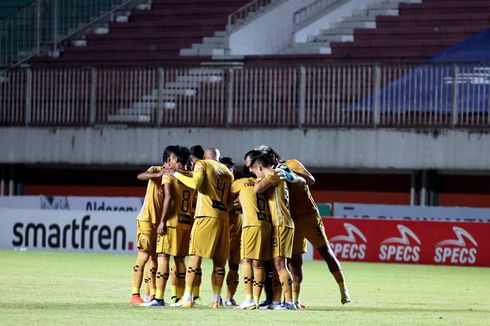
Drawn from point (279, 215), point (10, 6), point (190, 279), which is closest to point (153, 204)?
point (190, 279)

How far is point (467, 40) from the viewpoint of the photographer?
3112 centimetres

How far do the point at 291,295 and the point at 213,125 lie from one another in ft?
54.0

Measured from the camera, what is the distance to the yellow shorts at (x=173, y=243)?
1491 centimetres

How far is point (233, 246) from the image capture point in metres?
15.6

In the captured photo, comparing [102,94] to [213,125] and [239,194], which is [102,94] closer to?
[213,125]

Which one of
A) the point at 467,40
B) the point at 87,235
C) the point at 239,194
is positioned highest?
the point at 467,40

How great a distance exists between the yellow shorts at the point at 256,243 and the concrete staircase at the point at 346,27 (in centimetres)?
1942

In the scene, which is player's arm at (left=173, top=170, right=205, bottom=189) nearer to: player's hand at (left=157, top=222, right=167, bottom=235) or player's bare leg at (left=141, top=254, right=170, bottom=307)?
player's hand at (left=157, top=222, right=167, bottom=235)

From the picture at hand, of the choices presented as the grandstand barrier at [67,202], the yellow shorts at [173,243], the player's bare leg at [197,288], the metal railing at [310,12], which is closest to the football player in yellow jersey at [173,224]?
the yellow shorts at [173,243]

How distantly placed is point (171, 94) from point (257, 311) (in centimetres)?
1784

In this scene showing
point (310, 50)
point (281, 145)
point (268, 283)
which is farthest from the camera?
point (310, 50)

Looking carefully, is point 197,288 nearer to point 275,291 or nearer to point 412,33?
point 275,291

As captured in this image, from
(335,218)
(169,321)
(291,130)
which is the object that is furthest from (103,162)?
(169,321)

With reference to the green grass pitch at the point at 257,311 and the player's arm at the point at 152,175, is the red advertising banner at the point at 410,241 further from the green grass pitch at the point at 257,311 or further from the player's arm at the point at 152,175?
the player's arm at the point at 152,175
